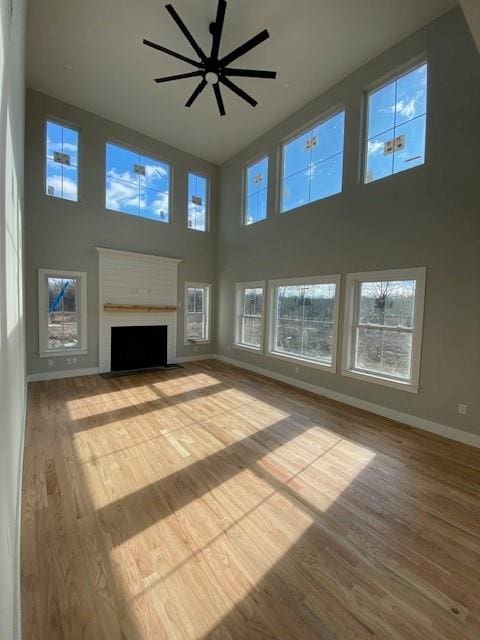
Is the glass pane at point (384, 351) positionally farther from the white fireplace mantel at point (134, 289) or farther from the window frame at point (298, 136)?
the white fireplace mantel at point (134, 289)

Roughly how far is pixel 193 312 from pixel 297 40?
17.8 feet

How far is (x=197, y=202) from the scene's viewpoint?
23.3ft

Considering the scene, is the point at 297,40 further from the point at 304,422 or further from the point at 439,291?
the point at 304,422

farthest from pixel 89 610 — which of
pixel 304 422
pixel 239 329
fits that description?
pixel 239 329

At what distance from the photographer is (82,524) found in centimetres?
185

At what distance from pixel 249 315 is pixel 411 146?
13.7 ft

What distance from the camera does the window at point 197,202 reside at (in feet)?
22.8

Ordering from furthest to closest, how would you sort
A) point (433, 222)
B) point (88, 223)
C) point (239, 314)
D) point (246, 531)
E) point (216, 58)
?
point (239, 314) → point (88, 223) → point (433, 222) → point (216, 58) → point (246, 531)

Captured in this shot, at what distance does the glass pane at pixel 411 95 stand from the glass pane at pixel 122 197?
508 centimetres

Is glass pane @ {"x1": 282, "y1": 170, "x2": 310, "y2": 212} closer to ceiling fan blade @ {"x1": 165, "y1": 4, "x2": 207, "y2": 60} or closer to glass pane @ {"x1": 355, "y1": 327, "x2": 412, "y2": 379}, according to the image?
ceiling fan blade @ {"x1": 165, "y1": 4, "x2": 207, "y2": 60}

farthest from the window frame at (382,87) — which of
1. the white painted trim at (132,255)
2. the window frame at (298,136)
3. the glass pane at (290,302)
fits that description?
the white painted trim at (132,255)

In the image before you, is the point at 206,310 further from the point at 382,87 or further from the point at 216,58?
the point at 382,87

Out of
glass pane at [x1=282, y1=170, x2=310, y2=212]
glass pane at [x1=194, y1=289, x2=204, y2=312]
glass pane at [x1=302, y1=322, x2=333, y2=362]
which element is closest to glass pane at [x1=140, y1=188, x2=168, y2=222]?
glass pane at [x1=194, y1=289, x2=204, y2=312]

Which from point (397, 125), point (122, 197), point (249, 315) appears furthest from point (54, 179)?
point (397, 125)
